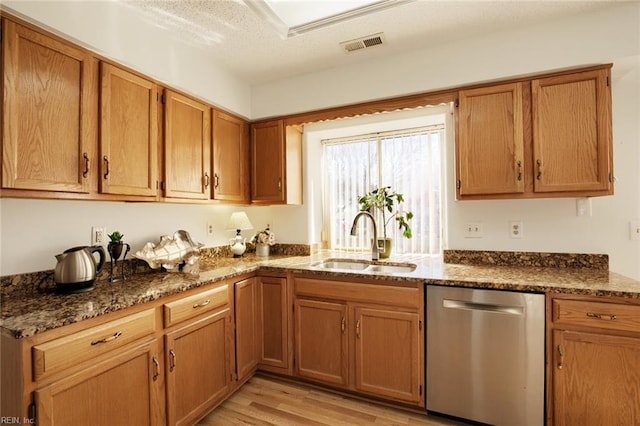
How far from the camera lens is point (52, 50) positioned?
4.81ft

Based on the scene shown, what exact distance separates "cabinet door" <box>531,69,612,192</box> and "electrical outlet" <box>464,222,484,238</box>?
0.49 m

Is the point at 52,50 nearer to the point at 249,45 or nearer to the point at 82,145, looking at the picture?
the point at 82,145

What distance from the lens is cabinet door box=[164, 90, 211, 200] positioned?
207cm

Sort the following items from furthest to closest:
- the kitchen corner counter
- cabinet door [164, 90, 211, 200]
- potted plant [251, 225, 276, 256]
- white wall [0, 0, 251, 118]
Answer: potted plant [251, 225, 276, 256] < cabinet door [164, 90, 211, 200] < white wall [0, 0, 251, 118] < the kitchen corner counter

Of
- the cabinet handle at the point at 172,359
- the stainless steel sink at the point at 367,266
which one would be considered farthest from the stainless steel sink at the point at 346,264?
the cabinet handle at the point at 172,359

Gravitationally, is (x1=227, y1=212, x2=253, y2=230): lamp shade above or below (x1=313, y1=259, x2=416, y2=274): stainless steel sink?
above

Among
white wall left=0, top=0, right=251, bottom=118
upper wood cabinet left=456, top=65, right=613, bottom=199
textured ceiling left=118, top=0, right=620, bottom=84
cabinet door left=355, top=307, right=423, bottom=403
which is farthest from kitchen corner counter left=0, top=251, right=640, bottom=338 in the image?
textured ceiling left=118, top=0, right=620, bottom=84

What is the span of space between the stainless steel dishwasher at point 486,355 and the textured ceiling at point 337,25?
5.71 ft

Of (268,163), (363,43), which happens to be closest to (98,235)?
(268,163)

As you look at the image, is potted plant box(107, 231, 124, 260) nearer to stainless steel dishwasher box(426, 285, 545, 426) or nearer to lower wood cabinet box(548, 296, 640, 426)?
stainless steel dishwasher box(426, 285, 545, 426)

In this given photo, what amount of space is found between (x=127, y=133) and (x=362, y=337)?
2.03 metres

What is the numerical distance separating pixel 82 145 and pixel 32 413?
123cm

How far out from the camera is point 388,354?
6.51 ft

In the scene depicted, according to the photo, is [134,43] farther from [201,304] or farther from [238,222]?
[201,304]
